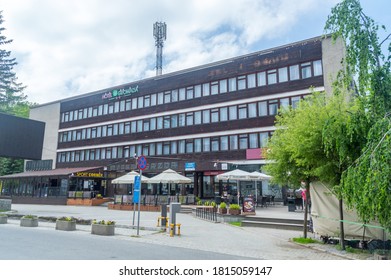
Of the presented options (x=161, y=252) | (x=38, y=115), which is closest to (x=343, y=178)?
(x=161, y=252)

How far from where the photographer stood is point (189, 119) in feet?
115

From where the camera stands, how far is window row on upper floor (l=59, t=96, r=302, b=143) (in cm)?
2998

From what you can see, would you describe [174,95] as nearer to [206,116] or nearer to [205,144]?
[206,116]

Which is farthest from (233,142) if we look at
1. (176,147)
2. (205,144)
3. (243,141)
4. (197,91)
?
(197,91)

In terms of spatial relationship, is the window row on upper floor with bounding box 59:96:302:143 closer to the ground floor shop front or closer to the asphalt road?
the ground floor shop front

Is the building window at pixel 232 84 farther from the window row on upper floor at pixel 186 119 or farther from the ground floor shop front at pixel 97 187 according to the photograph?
the ground floor shop front at pixel 97 187

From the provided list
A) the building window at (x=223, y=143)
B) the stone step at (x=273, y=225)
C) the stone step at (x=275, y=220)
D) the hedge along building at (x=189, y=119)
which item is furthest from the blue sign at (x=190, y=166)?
the stone step at (x=273, y=225)

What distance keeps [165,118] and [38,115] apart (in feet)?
82.1

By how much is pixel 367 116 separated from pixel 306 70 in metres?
21.1

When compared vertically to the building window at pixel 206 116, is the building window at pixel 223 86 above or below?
above

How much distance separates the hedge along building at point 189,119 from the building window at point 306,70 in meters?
0.09

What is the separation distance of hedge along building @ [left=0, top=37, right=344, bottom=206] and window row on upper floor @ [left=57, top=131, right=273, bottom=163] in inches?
4.0

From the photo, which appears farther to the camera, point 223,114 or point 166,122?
point 166,122

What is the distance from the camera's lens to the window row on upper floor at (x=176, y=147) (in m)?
30.6
